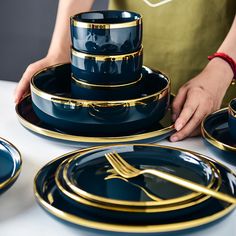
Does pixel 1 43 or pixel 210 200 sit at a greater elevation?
pixel 210 200

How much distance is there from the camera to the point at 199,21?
128 cm

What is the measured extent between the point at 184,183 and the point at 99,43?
0.98 ft

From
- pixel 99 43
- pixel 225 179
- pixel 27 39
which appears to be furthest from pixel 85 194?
pixel 27 39

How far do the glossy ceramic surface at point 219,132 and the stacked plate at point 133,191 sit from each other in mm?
70

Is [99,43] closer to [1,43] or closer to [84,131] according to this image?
[84,131]

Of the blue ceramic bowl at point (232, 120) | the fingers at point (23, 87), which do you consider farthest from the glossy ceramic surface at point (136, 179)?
the fingers at point (23, 87)

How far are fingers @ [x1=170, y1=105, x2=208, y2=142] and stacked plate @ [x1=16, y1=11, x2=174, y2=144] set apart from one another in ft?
0.06

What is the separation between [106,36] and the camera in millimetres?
788

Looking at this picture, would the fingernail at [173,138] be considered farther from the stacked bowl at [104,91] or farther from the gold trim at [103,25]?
the gold trim at [103,25]

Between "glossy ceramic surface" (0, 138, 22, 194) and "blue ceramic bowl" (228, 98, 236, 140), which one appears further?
"blue ceramic bowl" (228, 98, 236, 140)

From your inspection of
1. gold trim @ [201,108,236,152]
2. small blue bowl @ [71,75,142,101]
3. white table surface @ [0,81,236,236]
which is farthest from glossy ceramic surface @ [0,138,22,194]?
gold trim @ [201,108,236,152]

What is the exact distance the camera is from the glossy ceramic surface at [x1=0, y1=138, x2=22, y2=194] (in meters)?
0.64

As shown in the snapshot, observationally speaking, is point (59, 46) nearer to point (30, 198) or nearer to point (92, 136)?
point (92, 136)

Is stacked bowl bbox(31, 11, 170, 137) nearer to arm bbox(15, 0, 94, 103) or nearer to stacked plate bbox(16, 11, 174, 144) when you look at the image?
stacked plate bbox(16, 11, 174, 144)
